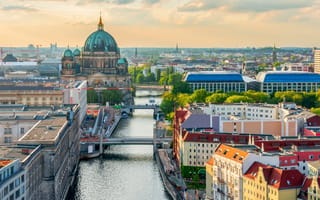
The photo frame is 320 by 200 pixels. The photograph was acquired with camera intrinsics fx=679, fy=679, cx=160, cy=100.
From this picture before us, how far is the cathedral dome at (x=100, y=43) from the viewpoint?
13238 cm

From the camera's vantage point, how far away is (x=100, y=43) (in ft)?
435

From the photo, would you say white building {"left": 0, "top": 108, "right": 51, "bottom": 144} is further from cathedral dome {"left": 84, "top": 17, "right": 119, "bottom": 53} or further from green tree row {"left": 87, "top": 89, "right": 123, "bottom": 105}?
cathedral dome {"left": 84, "top": 17, "right": 119, "bottom": 53}

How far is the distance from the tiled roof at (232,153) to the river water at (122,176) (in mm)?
6920

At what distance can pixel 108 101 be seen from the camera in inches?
4648

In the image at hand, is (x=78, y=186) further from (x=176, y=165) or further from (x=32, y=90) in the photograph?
(x=32, y=90)

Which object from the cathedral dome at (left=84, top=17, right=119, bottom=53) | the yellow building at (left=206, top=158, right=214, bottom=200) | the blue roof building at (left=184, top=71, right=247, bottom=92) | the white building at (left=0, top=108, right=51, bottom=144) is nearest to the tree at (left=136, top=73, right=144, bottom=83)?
the cathedral dome at (left=84, top=17, right=119, bottom=53)

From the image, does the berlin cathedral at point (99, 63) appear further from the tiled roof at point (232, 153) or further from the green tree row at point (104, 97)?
the tiled roof at point (232, 153)

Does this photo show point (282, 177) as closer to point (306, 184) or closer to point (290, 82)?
point (306, 184)

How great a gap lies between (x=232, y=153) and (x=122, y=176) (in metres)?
16.1

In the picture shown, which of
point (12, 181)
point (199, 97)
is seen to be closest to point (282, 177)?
point (12, 181)

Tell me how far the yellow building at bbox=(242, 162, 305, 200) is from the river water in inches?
478

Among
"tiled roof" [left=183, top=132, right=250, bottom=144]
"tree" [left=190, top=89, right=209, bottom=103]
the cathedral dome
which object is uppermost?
the cathedral dome

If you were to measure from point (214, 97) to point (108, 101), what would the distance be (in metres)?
28.3

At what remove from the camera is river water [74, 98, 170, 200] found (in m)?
52.1
